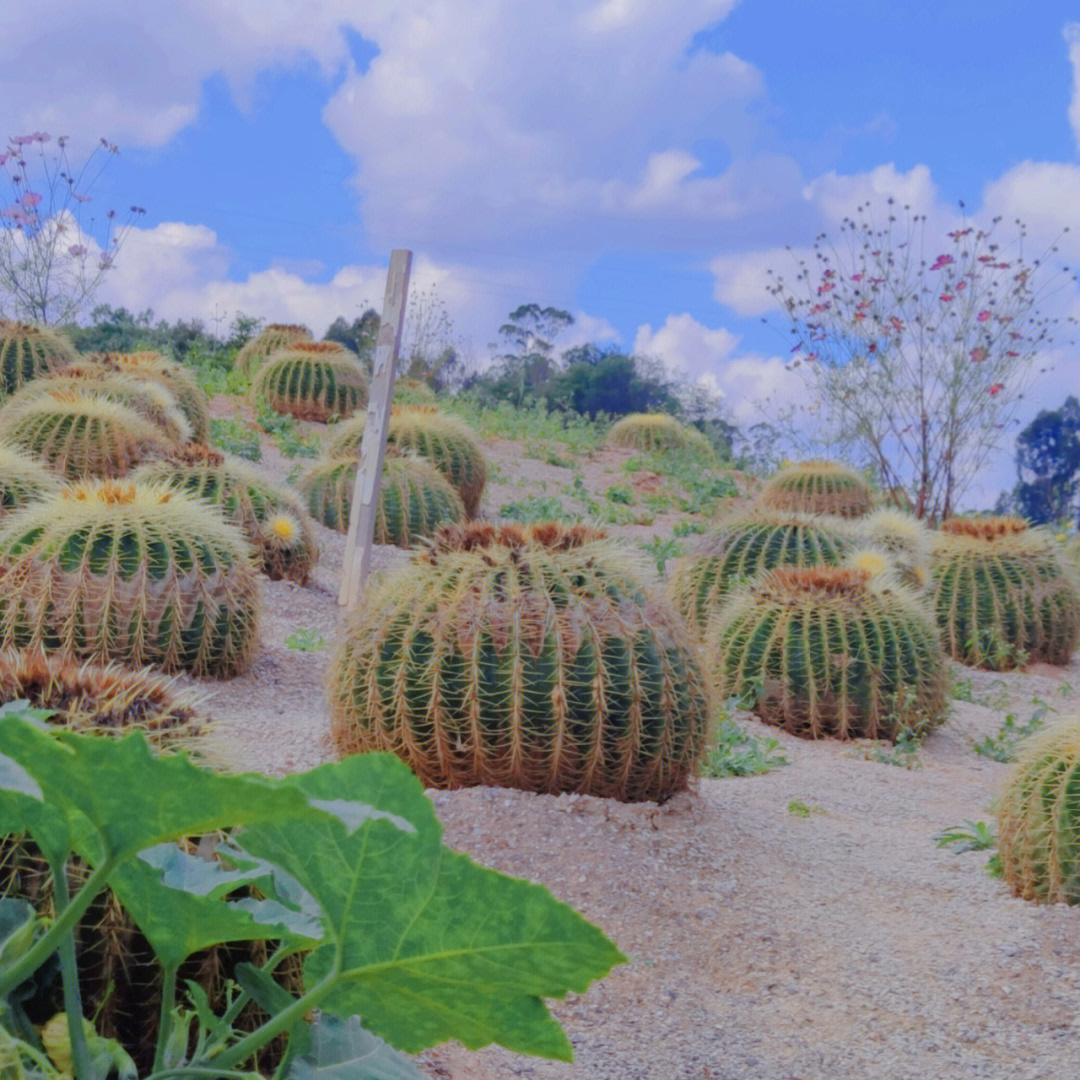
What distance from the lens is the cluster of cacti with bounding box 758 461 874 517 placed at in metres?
11.4

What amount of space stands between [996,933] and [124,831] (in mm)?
3274

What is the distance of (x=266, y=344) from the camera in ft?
54.5

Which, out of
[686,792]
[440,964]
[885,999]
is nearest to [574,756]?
[686,792]

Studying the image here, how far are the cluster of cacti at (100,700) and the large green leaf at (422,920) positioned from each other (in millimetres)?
791

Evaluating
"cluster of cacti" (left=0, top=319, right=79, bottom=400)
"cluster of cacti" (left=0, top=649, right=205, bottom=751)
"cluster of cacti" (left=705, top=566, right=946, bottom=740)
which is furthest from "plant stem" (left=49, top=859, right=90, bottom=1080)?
"cluster of cacti" (left=0, top=319, right=79, bottom=400)

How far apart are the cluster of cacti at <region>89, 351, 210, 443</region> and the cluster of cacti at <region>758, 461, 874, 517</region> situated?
489 cm

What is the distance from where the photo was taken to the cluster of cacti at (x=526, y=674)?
3887mm

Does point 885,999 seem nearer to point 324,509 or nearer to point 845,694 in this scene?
point 845,694

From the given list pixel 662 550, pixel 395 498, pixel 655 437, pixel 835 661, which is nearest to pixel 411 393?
pixel 655 437

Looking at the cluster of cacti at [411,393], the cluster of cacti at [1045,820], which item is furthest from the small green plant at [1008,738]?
the cluster of cacti at [411,393]

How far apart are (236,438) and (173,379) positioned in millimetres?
1132

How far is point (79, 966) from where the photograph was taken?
6.09 feet

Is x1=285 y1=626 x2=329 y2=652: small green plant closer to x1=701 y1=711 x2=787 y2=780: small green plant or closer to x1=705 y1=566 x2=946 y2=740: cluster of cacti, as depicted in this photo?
x1=705 y1=566 x2=946 y2=740: cluster of cacti

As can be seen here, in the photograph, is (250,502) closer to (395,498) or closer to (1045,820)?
(395,498)
